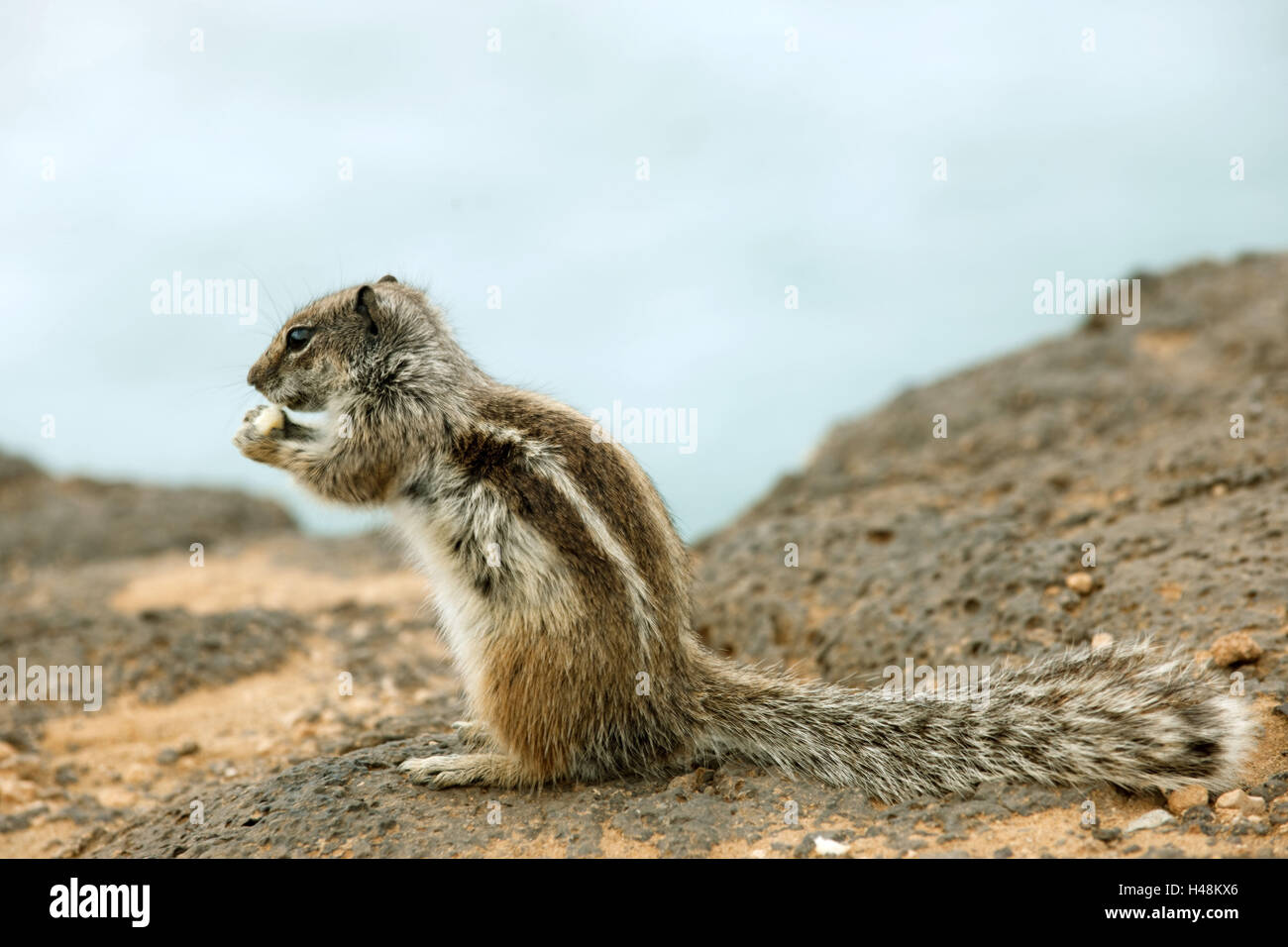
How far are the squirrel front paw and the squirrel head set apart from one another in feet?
0.92

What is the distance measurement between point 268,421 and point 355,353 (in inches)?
21.4

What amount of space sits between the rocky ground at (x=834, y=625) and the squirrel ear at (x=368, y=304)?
6.82 ft

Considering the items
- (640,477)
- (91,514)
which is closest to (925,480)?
(640,477)

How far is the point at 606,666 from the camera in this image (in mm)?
4398

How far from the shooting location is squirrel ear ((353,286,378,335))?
530cm

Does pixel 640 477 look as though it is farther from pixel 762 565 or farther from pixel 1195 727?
pixel 762 565

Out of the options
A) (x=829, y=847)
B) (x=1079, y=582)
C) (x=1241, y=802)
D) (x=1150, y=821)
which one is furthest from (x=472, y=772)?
(x=1079, y=582)

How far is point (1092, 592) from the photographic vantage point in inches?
234

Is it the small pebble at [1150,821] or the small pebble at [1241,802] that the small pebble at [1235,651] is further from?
the small pebble at [1150,821]

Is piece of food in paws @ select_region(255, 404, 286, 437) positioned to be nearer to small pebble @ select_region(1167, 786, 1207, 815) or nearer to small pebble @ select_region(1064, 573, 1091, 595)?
small pebble @ select_region(1167, 786, 1207, 815)

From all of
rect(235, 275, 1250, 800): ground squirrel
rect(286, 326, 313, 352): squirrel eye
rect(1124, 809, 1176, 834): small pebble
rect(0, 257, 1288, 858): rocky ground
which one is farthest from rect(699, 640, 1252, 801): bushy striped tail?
rect(286, 326, 313, 352): squirrel eye

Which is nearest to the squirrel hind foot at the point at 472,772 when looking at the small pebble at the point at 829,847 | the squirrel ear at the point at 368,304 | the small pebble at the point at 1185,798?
the small pebble at the point at 829,847

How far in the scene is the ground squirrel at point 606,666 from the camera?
4.23m

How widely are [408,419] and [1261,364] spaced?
28.0 feet
